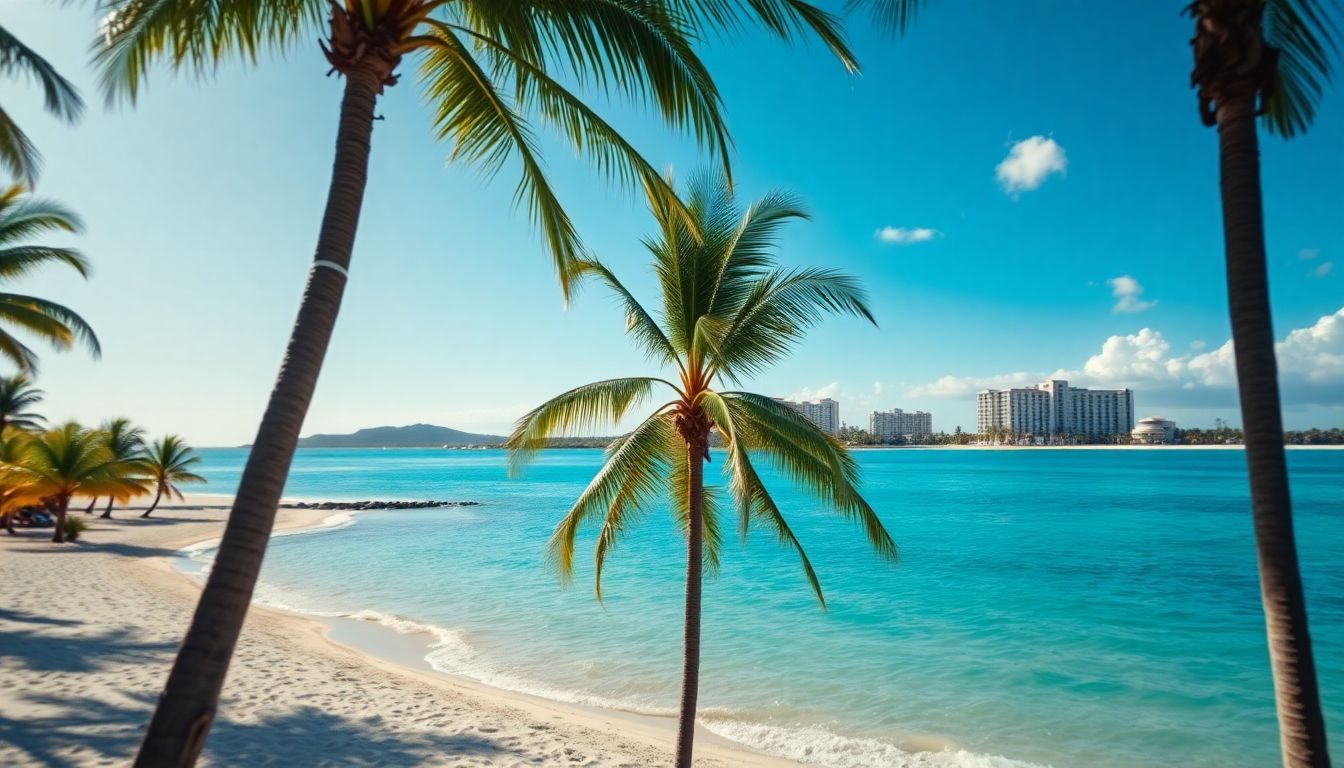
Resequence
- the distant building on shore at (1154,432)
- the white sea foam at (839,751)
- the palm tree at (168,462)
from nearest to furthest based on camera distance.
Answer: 1. the white sea foam at (839,751)
2. the palm tree at (168,462)
3. the distant building on shore at (1154,432)

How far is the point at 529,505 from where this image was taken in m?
56.1

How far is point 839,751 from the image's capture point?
9.43 m

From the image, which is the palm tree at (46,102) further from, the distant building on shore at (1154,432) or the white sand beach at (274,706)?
the distant building on shore at (1154,432)

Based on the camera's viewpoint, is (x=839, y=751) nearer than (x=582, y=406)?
No

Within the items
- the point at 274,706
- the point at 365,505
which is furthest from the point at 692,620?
the point at 365,505

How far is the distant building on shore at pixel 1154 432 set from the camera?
7510 inches

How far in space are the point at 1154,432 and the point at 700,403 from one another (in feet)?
739

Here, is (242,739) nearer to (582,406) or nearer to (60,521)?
(582,406)

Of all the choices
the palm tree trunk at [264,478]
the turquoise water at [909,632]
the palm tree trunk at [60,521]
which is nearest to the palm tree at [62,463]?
the palm tree trunk at [60,521]

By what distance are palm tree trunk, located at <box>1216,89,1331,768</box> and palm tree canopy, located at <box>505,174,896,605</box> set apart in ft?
11.7

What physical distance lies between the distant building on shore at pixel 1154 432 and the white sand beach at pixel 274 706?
8749 inches

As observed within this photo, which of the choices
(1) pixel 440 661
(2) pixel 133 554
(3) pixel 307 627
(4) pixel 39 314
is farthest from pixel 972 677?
(2) pixel 133 554

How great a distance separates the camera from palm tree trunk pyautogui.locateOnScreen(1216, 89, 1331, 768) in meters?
2.93

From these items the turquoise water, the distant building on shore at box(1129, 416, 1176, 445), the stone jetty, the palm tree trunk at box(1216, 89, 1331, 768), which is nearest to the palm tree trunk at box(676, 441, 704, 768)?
the turquoise water
